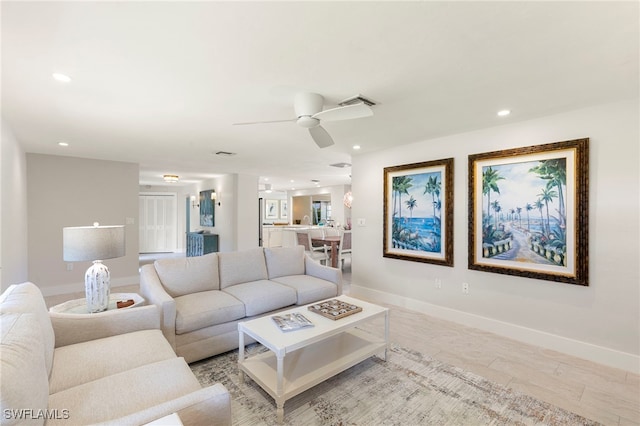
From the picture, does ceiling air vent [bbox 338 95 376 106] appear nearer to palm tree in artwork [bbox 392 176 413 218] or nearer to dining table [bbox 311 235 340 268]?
palm tree in artwork [bbox 392 176 413 218]

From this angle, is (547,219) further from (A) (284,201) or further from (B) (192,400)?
(A) (284,201)

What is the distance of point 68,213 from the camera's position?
4.97m

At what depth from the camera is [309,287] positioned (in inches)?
133

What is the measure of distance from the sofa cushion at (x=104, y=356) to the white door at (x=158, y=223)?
8.22 metres

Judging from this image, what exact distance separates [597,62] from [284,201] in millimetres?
13095

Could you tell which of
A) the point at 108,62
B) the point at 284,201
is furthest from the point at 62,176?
the point at 284,201

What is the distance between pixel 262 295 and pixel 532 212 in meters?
2.82

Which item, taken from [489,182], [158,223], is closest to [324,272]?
[489,182]

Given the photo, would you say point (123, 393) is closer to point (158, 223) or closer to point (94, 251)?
point (94, 251)

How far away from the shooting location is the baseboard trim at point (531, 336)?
2.48 meters

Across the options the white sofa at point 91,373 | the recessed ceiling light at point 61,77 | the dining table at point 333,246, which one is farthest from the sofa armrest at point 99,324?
the dining table at point 333,246

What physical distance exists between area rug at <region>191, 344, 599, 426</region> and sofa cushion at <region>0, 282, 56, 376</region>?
3.52 feet

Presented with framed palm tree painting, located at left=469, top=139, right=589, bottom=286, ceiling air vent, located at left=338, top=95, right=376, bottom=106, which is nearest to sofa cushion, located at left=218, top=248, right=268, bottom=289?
ceiling air vent, located at left=338, top=95, right=376, bottom=106

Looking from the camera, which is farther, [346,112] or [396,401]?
[346,112]
